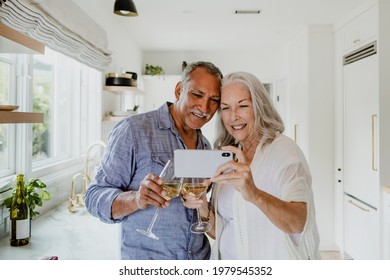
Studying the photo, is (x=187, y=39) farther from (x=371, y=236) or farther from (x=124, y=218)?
(x=124, y=218)

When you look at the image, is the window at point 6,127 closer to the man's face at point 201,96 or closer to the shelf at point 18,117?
the shelf at point 18,117

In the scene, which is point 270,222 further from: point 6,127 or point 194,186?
point 6,127

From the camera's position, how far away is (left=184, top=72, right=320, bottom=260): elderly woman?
2.13ft

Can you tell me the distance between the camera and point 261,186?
0.68 metres

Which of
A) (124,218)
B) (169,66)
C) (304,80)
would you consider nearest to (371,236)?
(304,80)

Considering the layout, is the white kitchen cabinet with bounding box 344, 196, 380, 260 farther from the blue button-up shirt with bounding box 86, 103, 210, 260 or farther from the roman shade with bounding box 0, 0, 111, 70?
the roman shade with bounding box 0, 0, 111, 70

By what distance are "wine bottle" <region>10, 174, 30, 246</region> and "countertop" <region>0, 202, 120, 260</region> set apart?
0.02m

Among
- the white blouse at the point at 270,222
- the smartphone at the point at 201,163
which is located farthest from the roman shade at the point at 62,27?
the white blouse at the point at 270,222

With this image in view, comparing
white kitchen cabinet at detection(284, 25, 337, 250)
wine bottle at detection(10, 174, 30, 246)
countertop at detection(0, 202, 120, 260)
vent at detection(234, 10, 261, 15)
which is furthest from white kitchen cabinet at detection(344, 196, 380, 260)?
wine bottle at detection(10, 174, 30, 246)

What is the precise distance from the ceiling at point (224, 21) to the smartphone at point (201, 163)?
1.53 m

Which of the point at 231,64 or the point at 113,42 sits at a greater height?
the point at 231,64

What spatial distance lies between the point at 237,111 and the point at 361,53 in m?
1.53

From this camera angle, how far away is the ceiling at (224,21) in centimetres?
196

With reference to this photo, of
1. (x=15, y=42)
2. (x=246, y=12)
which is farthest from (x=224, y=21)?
(x=15, y=42)
